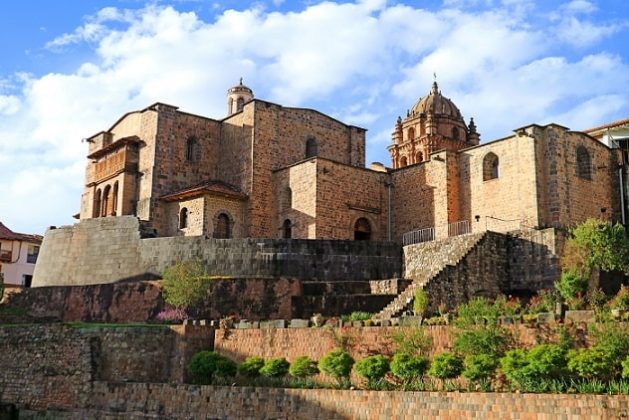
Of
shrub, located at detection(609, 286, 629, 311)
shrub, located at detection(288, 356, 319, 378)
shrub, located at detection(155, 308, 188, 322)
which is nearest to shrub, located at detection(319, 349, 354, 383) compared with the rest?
shrub, located at detection(288, 356, 319, 378)

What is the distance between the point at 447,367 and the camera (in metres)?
17.3

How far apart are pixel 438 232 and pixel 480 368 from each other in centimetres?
1884

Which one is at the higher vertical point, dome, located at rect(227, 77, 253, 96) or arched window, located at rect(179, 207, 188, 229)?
→ dome, located at rect(227, 77, 253, 96)

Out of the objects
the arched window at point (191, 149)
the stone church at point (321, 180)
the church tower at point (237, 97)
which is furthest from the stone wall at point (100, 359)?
the church tower at point (237, 97)

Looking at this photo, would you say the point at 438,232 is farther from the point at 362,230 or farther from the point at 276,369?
Answer: the point at 276,369

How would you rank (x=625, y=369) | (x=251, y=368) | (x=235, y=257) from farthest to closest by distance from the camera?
→ (x=235, y=257), (x=251, y=368), (x=625, y=369)

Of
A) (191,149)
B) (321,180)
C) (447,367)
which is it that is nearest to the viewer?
(447,367)

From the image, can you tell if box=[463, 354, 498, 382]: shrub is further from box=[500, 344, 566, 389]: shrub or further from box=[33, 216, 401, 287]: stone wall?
box=[33, 216, 401, 287]: stone wall

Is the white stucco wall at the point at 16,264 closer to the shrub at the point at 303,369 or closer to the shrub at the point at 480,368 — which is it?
the shrub at the point at 303,369

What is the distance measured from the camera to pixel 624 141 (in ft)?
126

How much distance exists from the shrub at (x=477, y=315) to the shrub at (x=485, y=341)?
1.03 ft

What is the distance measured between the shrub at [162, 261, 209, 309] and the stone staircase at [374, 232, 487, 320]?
6.64 metres

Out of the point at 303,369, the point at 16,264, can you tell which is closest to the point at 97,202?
the point at 16,264

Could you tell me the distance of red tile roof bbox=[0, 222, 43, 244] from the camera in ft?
169
